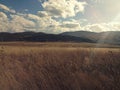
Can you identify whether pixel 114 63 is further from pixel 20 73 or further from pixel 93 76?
pixel 20 73

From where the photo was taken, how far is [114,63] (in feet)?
25.9

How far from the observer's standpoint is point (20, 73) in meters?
6.60

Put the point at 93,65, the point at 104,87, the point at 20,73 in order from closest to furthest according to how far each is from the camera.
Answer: the point at 104,87
the point at 20,73
the point at 93,65

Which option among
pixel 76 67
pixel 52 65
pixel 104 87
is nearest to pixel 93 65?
pixel 76 67

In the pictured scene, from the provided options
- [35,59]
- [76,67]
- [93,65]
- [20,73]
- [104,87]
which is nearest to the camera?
[104,87]

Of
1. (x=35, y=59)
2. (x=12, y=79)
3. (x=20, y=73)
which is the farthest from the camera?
(x=35, y=59)

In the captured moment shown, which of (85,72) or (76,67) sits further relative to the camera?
(76,67)

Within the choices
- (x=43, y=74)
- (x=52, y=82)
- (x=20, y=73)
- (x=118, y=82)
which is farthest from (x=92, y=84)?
(x=20, y=73)

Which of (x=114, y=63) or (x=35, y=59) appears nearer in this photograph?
(x=114, y=63)

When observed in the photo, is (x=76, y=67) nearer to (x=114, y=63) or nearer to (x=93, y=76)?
(x=93, y=76)

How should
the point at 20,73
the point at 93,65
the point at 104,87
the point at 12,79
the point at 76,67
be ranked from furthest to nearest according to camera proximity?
the point at 93,65 < the point at 76,67 < the point at 20,73 < the point at 12,79 < the point at 104,87

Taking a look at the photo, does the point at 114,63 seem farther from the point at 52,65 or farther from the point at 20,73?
the point at 20,73

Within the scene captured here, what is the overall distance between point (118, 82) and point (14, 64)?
3880 millimetres

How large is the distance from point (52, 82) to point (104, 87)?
4.95 ft
